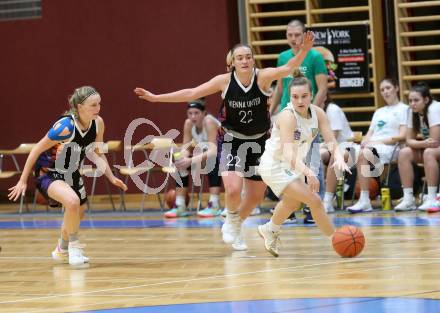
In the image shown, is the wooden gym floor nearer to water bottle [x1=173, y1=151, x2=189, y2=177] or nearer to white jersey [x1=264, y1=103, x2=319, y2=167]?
white jersey [x1=264, y1=103, x2=319, y2=167]

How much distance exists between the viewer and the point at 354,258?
7.88 metres

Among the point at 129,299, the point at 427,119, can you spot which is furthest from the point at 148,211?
the point at 129,299

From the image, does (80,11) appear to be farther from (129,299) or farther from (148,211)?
(129,299)

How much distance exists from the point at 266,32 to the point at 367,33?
1.74m

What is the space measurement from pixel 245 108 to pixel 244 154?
419mm

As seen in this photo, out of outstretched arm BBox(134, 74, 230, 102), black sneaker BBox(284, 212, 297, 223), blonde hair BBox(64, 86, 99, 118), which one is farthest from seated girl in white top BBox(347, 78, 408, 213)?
blonde hair BBox(64, 86, 99, 118)

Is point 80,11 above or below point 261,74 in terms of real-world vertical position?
above

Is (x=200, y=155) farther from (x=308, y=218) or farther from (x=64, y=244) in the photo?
(x=64, y=244)

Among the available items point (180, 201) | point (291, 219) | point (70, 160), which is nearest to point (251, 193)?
point (70, 160)

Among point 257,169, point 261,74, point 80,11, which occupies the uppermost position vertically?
point 80,11

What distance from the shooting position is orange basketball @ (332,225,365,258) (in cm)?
784

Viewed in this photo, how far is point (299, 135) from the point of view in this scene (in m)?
8.24

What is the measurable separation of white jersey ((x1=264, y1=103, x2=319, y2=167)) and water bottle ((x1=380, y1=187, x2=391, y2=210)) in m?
3.76

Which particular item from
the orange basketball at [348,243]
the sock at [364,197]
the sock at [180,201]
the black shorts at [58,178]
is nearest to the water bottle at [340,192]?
the sock at [364,197]
